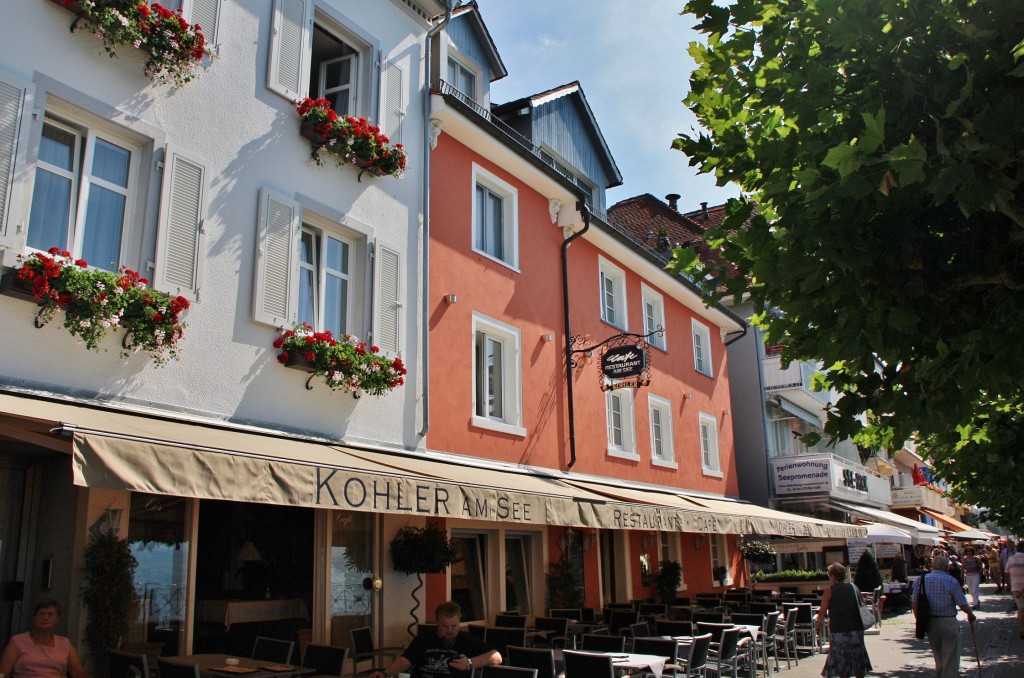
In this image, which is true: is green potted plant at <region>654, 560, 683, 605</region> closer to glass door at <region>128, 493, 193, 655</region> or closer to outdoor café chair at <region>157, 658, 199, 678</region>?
glass door at <region>128, 493, 193, 655</region>

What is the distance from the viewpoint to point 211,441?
736cm

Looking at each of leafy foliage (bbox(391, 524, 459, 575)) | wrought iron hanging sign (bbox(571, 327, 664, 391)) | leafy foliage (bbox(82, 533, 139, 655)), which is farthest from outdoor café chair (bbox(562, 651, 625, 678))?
wrought iron hanging sign (bbox(571, 327, 664, 391))

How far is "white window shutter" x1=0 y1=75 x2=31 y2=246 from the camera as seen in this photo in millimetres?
7184

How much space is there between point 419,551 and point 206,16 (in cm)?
672

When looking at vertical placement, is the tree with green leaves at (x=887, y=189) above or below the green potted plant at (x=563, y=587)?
above

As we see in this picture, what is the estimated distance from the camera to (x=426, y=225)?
12523mm

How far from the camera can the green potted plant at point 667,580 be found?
18.6 meters

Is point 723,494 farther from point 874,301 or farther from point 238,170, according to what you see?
point 874,301

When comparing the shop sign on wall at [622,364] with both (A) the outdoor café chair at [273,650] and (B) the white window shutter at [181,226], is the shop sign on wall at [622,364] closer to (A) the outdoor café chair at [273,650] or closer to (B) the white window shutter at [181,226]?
(B) the white window shutter at [181,226]

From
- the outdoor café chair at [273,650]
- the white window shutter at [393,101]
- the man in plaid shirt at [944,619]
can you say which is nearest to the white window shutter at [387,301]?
the white window shutter at [393,101]

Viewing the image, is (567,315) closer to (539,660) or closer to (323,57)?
(323,57)

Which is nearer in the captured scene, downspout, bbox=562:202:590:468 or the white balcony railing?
downspout, bbox=562:202:590:468

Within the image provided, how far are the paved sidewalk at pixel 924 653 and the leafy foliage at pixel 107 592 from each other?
9344mm

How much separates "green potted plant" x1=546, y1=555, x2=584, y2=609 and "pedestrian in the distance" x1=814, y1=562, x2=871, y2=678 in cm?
513
